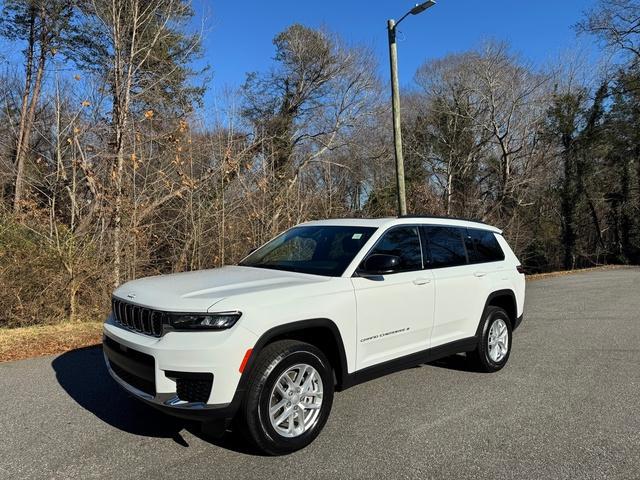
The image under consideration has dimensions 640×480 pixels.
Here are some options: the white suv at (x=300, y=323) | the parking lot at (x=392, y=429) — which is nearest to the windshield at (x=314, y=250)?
the white suv at (x=300, y=323)

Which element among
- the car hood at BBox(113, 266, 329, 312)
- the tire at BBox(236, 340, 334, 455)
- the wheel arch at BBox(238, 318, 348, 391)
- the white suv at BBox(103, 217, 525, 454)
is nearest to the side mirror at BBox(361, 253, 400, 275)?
the white suv at BBox(103, 217, 525, 454)

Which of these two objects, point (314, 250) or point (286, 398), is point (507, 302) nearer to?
point (314, 250)

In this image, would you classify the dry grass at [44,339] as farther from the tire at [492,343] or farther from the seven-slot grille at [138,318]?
the tire at [492,343]

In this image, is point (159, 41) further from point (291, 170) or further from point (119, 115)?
point (291, 170)

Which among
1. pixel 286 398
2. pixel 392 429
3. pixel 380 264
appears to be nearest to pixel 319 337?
pixel 286 398

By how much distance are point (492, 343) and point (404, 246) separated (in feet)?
6.09

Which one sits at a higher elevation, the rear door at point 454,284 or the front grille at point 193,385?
the rear door at point 454,284

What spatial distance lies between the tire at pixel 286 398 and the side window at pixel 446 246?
182cm

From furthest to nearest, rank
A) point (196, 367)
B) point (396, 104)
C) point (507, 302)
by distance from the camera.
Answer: point (396, 104) < point (507, 302) < point (196, 367)

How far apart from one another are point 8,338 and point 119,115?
6003 millimetres

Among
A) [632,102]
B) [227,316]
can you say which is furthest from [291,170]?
[632,102]

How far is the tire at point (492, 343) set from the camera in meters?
5.70

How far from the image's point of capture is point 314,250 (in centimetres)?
504

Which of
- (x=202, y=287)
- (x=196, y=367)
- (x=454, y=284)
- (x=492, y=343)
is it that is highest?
(x=202, y=287)
